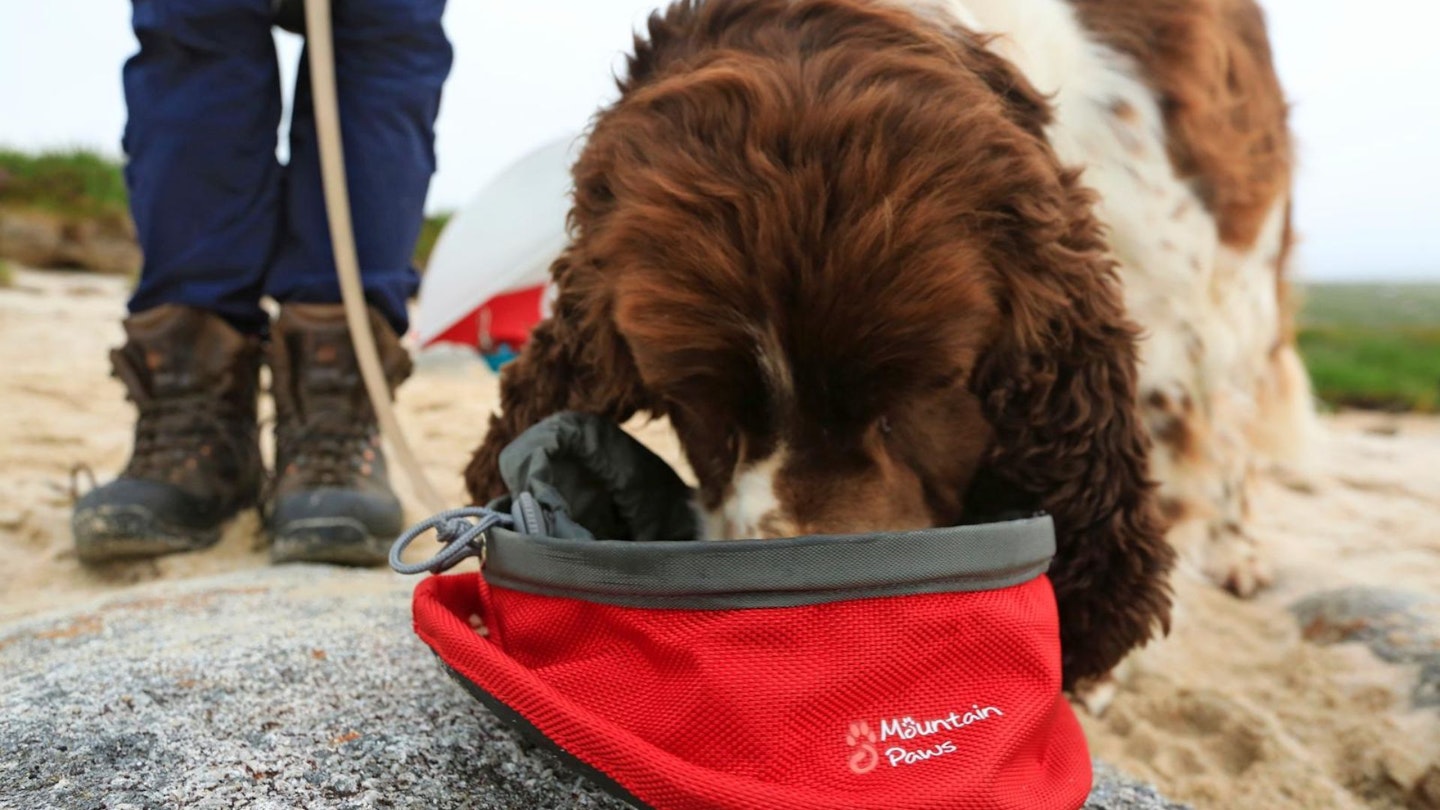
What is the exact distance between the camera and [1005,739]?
1153 millimetres

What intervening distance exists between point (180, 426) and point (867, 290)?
1968 millimetres

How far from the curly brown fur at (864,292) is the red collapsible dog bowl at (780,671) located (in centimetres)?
53

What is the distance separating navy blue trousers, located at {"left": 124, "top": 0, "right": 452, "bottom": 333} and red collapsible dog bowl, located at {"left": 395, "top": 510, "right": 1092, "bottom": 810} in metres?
1.81

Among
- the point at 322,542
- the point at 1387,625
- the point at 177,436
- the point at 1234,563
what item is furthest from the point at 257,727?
the point at 1234,563

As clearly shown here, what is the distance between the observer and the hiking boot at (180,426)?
2.65 m

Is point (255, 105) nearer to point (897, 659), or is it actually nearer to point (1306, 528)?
point (897, 659)

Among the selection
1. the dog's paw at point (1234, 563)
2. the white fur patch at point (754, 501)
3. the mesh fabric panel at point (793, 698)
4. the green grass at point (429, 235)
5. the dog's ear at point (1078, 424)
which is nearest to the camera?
the mesh fabric panel at point (793, 698)

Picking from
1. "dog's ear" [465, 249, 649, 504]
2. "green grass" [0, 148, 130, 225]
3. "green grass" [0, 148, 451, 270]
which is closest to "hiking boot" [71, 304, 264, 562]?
"dog's ear" [465, 249, 649, 504]

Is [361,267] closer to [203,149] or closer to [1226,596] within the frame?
[203,149]

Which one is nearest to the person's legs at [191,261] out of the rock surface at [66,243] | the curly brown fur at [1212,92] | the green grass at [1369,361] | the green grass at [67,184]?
the curly brown fur at [1212,92]

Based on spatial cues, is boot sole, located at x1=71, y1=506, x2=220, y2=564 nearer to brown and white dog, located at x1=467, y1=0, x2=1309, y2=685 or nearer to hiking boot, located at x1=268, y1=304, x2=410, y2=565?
hiking boot, located at x1=268, y1=304, x2=410, y2=565

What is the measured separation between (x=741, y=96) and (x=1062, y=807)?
3.74 feet

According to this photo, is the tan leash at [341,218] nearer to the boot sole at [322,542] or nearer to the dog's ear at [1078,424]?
the boot sole at [322,542]

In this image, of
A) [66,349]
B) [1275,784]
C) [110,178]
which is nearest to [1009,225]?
[1275,784]
